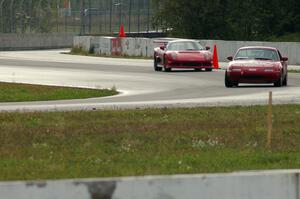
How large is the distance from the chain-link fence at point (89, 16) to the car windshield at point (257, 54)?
58.4m

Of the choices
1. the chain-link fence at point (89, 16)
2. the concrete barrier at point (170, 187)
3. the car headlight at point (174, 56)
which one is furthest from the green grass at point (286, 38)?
the concrete barrier at point (170, 187)

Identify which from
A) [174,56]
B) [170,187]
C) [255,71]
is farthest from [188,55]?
[170,187]

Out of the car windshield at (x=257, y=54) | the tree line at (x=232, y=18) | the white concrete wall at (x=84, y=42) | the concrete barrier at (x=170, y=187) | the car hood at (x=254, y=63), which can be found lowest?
the white concrete wall at (x=84, y=42)

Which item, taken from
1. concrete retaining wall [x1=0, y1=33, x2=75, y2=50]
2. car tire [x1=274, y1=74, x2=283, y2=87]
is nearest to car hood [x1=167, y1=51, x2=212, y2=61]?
car tire [x1=274, y1=74, x2=283, y2=87]

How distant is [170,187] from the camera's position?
293 inches

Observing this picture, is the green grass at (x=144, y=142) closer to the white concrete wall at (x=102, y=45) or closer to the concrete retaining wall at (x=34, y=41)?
the white concrete wall at (x=102, y=45)

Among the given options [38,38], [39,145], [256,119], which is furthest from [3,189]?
[38,38]

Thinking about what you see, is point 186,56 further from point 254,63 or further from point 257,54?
point 254,63

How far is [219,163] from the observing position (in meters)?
10.9

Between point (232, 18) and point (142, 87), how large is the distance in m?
40.9

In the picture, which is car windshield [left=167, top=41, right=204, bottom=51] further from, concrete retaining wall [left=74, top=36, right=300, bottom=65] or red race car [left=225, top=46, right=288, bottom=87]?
concrete retaining wall [left=74, top=36, right=300, bottom=65]

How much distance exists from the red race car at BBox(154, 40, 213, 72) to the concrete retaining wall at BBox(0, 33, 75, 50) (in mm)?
44535

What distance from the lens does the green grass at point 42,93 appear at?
25203 millimetres

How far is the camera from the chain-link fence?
8856 cm
